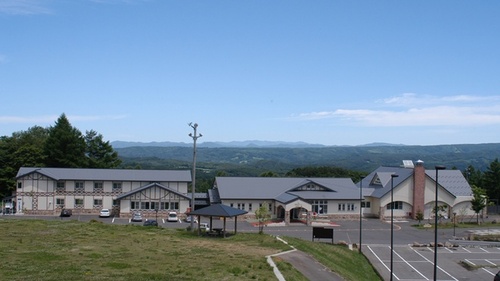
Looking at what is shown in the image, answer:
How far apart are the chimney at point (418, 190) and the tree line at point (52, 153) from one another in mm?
45060

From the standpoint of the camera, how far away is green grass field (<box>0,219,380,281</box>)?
64.4ft

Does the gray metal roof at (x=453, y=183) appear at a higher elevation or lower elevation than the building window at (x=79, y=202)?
higher

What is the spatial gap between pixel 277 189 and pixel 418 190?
16.0 m

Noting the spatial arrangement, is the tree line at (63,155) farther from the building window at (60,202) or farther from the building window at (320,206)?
the building window at (320,206)

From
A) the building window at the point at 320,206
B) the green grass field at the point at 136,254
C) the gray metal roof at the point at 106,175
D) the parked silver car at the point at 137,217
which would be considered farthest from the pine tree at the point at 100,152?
the green grass field at the point at 136,254

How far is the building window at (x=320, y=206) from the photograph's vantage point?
185 feet

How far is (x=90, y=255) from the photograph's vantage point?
918 inches

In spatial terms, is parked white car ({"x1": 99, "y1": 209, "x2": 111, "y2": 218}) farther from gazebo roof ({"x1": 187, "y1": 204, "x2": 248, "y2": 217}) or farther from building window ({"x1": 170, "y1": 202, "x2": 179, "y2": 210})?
gazebo roof ({"x1": 187, "y1": 204, "x2": 248, "y2": 217})

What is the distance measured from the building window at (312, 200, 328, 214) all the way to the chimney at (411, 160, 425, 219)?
10327 mm

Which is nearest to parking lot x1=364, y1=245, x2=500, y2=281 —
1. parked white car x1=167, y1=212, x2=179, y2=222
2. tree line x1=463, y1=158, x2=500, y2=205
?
parked white car x1=167, y1=212, x2=179, y2=222

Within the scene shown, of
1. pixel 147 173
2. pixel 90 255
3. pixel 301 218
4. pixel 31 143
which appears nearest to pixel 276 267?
pixel 90 255

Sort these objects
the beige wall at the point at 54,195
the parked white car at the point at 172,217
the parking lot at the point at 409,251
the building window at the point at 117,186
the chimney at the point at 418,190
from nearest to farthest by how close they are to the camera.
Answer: the parking lot at the point at 409,251 → the parked white car at the point at 172,217 → the beige wall at the point at 54,195 → the building window at the point at 117,186 → the chimney at the point at 418,190

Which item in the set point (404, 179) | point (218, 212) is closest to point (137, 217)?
point (218, 212)

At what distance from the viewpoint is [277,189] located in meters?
58.3
